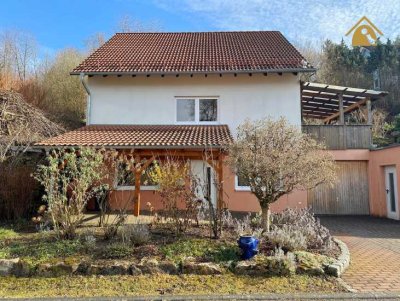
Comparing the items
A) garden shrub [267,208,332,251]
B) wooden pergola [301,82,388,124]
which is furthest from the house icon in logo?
garden shrub [267,208,332,251]

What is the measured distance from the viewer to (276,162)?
853cm

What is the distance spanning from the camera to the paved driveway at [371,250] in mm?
6727

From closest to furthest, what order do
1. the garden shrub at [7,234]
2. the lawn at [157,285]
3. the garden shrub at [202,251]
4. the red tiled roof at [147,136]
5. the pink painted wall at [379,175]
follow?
the lawn at [157,285] → the garden shrub at [202,251] → the garden shrub at [7,234] → the red tiled roof at [147,136] → the pink painted wall at [379,175]

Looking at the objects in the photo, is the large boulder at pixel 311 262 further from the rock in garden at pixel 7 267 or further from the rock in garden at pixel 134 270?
the rock in garden at pixel 7 267

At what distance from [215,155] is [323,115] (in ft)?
40.5

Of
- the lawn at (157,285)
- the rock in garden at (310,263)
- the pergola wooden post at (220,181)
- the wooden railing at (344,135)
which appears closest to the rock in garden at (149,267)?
the lawn at (157,285)

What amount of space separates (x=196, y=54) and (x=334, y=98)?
7191 millimetres

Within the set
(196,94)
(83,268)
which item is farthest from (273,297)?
(196,94)

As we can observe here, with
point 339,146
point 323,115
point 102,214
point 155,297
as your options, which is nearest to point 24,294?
point 155,297

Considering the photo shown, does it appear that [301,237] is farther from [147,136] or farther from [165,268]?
[147,136]

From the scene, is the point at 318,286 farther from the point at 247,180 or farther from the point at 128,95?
the point at 128,95

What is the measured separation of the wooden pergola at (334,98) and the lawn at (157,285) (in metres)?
10.9

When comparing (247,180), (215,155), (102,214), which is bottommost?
(102,214)

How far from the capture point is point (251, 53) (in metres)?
17.2
